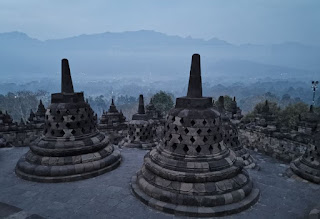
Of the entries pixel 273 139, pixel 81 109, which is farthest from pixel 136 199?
pixel 273 139

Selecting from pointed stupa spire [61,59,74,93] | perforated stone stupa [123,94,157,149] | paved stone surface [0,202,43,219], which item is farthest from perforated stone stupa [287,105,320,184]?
pointed stupa spire [61,59,74,93]

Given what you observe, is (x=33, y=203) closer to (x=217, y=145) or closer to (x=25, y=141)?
(x=217, y=145)

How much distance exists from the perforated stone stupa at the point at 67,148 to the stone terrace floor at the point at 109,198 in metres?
0.36

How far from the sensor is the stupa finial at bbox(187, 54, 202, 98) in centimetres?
694

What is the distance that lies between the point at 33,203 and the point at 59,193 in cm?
77

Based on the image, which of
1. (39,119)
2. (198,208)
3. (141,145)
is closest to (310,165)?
(198,208)

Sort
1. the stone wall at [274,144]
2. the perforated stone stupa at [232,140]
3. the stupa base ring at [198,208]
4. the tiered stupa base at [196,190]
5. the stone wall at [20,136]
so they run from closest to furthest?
1. the stupa base ring at [198,208]
2. the tiered stupa base at [196,190]
3. the perforated stone stupa at [232,140]
4. the stone wall at [274,144]
5. the stone wall at [20,136]

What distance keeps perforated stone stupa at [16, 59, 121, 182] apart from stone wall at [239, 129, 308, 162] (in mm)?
12219

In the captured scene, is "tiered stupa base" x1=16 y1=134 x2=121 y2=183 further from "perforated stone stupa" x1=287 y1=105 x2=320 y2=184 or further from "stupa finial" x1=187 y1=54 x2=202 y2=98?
A: "perforated stone stupa" x1=287 y1=105 x2=320 y2=184

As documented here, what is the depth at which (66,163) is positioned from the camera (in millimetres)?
8250

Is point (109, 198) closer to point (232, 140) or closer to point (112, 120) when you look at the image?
point (232, 140)

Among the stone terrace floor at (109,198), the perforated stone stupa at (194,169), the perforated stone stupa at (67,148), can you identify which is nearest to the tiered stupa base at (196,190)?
the perforated stone stupa at (194,169)

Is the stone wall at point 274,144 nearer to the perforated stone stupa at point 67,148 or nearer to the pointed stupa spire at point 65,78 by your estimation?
the perforated stone stupa at point 67,148

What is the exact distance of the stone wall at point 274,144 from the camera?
1534 cm
